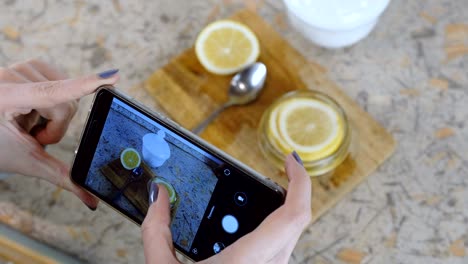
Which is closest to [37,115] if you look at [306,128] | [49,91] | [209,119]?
[49,91]

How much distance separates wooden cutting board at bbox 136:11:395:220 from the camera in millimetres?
737

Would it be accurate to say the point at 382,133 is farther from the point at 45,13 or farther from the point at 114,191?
the point at 45,13

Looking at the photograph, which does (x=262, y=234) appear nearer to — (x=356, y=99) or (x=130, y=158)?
(x=130, y=158)

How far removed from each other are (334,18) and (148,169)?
37cm

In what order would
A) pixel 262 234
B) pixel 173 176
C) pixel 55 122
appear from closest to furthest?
pixel 262 234, pixel 173 176, pixel 55 122

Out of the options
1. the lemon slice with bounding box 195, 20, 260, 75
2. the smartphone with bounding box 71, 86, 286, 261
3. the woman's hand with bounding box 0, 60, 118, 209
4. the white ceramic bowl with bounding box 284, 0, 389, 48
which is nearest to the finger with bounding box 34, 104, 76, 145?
the woman's hand with bounding box 0, 60, 118, 209

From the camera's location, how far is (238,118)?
2.58 feet

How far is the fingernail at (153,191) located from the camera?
1.86 ft

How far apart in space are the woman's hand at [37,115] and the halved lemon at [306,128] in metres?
0.26

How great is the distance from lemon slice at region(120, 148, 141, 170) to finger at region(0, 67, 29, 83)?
207 millimetres

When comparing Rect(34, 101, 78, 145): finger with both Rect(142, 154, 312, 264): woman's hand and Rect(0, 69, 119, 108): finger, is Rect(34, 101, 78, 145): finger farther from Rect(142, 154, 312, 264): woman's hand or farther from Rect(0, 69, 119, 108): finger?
Rect(142, 154, 312, 264): woman's hand

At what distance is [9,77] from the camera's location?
27.1 inches

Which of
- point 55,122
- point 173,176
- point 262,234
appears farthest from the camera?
point 55,122

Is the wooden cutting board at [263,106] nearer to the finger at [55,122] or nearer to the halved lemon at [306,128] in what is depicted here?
the halved lemon at [306,128]
